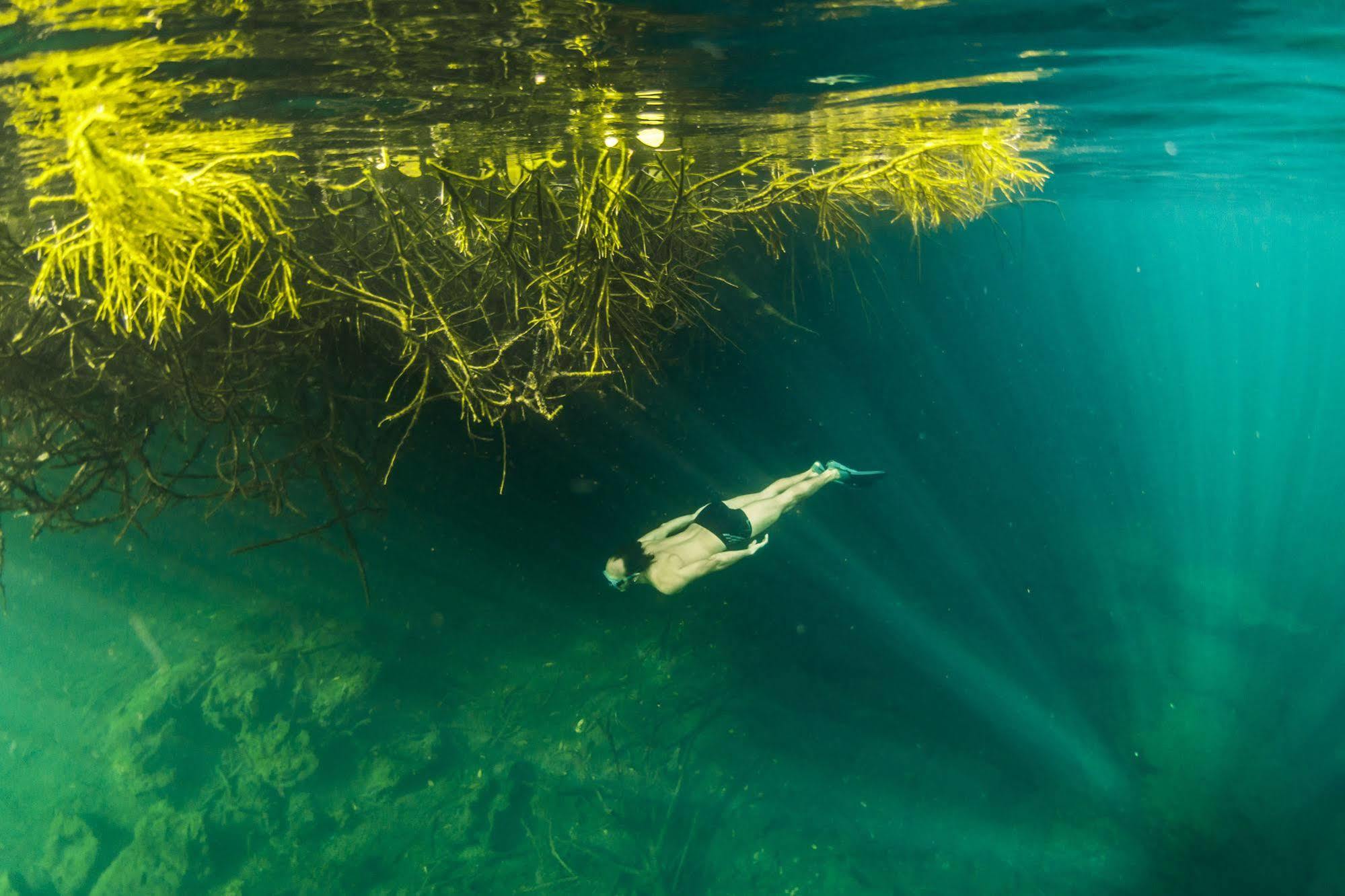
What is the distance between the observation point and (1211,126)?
1245 cm

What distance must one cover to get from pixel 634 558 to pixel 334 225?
4708 mm

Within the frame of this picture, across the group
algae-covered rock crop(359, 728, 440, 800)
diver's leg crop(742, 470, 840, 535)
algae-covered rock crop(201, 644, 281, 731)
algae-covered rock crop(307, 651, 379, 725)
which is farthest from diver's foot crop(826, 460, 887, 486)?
algae-covered rock crop(201, 644, 281, 731)

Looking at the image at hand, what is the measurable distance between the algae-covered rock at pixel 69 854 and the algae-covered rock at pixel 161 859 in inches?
45.0

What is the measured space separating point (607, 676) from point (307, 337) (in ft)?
20.9

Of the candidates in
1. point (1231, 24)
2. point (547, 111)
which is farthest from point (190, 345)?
point (1231, 24)

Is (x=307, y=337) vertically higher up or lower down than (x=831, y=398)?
higher up

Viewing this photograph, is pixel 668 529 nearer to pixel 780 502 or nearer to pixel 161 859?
pixel 780 502

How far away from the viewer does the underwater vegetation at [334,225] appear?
4.67 m

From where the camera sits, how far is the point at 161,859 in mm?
10344

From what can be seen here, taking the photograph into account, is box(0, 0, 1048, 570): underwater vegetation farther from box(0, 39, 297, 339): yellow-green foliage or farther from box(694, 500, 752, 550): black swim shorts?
box(694, 500, 752, 550): black swim shorts

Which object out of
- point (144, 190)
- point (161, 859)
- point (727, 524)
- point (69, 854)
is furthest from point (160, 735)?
point (144, 190)

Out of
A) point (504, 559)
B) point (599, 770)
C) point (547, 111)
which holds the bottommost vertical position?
point (599, 770)

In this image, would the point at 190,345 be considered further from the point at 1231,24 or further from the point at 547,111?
the point at 1231,24

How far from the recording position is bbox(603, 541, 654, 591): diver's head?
7.47 metres
